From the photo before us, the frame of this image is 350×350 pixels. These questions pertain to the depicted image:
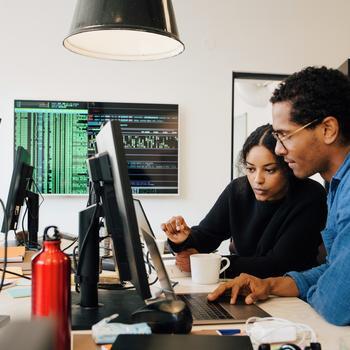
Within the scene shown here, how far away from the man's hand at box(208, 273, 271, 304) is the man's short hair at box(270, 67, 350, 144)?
1.67 feet

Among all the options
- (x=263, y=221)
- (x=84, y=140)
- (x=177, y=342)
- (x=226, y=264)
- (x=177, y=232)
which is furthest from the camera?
(x=84, y=140)

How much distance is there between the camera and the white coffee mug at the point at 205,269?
59.4 inches

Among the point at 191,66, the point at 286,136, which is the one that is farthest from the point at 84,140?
the point at 286,136

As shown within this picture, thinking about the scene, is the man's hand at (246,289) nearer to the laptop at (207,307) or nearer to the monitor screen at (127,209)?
the laptop at (207,307)

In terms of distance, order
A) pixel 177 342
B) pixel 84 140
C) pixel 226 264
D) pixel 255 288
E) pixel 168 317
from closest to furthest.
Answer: pixel 177 342 < pixel 168 317 < pixel 255 288 < pixel 226 264 < pixel 84 140

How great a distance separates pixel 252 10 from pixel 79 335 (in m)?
3.27

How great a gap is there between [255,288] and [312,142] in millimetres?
491

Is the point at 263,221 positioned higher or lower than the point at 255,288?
higher

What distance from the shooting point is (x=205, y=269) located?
151 cm

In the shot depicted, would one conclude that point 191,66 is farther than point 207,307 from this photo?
Yes

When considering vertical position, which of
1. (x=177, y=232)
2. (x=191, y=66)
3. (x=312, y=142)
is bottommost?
(x=177, y=232)

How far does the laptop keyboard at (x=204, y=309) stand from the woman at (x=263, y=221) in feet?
1.19

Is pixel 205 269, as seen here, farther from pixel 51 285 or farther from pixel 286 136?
pixel 51 285

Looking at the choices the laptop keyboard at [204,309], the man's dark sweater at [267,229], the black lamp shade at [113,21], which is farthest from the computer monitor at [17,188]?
the laptop keyboard at [204,309]
